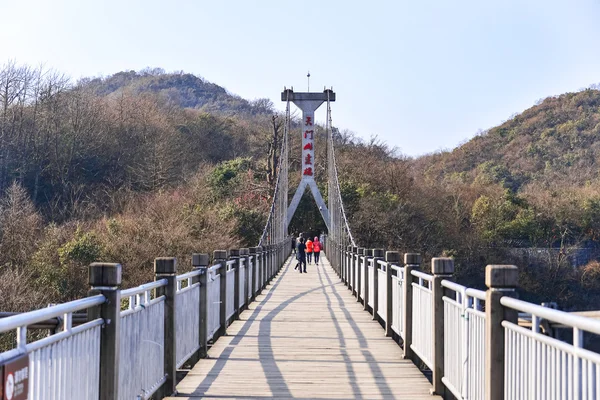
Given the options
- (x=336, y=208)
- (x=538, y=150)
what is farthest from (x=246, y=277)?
(x=538, y=150)

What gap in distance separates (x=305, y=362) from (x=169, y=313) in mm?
2073

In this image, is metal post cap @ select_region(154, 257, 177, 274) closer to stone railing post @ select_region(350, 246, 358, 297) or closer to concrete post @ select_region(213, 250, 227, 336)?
concrete post @ select_region(213, 250, 227, 336)

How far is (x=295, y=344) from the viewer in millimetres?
8641

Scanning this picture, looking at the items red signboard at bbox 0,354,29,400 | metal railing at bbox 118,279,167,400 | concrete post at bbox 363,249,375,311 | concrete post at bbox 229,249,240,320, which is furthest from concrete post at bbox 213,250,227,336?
red signboard at bbox 0,354,29,400

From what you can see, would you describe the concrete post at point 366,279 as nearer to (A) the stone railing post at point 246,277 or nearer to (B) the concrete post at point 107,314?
(A) the stone railing post at point 246,277

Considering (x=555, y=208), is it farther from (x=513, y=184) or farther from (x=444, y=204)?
(x=513, y=184)

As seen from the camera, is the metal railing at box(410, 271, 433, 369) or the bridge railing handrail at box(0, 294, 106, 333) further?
the metal railing at box(410, 271, 433, 369)

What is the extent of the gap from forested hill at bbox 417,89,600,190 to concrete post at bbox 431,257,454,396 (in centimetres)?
5343

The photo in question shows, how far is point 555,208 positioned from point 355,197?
43.1 feet

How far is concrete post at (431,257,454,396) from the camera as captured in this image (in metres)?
5.75

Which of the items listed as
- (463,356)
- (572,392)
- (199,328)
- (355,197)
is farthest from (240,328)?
(355,197)

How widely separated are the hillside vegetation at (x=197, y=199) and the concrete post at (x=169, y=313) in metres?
16.0

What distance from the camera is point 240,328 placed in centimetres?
1020

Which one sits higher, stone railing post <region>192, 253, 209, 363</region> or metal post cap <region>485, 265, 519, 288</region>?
metal post cap <region>485, 265, 519, 288</region>
